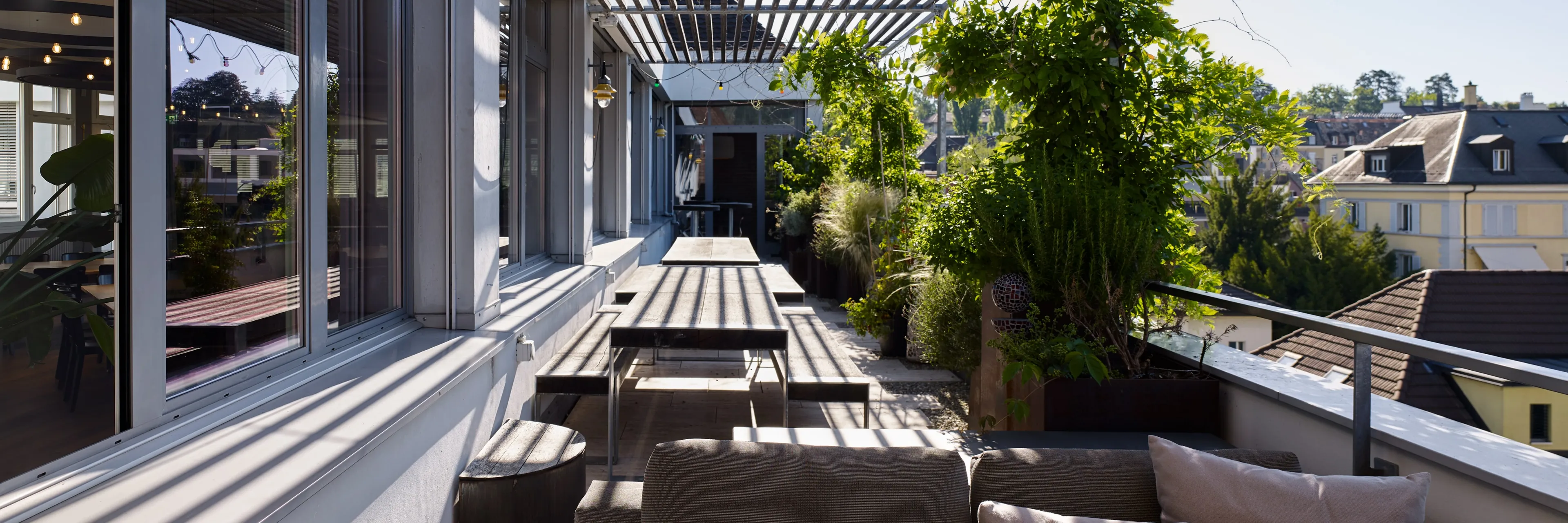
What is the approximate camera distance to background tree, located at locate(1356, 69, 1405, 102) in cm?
7862

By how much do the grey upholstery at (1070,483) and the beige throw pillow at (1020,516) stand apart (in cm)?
7

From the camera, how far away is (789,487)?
170cm

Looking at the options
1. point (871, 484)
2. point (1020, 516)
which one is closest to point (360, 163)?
point (871, 484)

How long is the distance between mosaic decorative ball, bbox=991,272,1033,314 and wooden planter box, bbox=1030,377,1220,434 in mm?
347

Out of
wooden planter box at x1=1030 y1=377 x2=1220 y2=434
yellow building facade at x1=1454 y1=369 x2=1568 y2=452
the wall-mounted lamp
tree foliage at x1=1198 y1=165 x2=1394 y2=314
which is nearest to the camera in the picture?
wooden planter box at x1=1030 y1=377 x2=1220 y2=434

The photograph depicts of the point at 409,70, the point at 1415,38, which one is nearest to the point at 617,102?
the point at 409,70

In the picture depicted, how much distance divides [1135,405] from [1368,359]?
0.77 meters

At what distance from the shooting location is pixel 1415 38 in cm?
3653

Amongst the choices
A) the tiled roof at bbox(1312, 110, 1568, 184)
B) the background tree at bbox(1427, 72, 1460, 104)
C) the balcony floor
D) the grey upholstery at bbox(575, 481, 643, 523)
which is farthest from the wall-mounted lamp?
the background tree at bbox(1427, 72, 1460, 104)

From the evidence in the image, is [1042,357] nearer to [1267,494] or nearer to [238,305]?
[1267,494]

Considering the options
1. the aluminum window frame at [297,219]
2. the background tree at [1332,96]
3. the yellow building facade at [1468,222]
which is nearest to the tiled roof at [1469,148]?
the yellow building facade at [1468,222]

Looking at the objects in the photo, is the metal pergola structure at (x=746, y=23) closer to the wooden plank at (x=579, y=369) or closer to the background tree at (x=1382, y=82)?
the wooden plank at (x=579, y=369)

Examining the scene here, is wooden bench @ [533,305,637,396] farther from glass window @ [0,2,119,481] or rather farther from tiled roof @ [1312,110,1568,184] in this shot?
tiled roof @ [1312,110,1568,184]

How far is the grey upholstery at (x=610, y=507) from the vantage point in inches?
72.7
